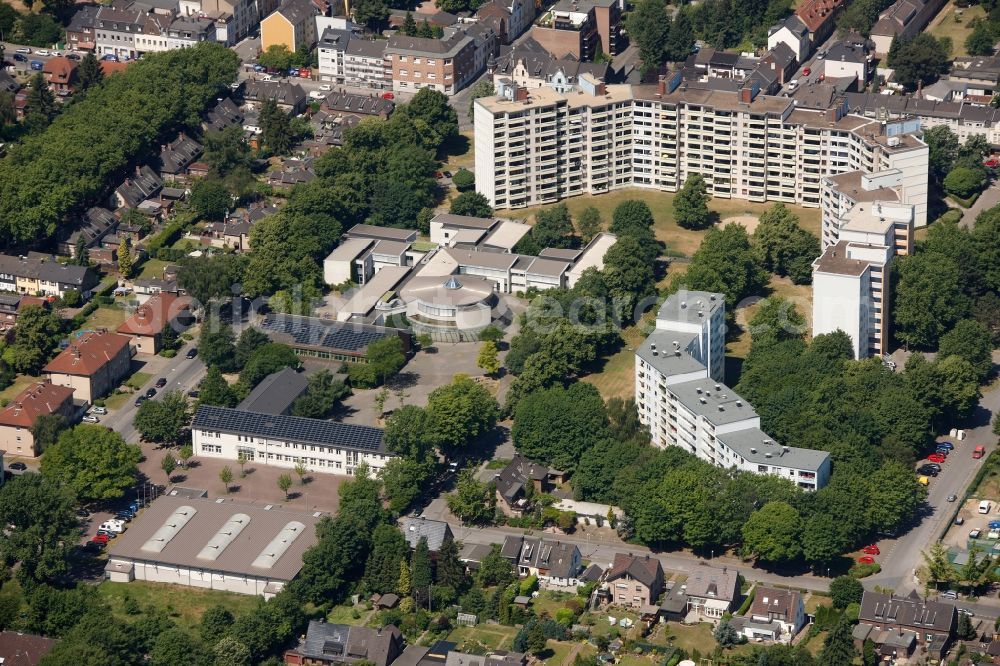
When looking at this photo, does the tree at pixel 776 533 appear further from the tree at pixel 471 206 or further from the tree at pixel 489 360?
the tree at pixel 471 206

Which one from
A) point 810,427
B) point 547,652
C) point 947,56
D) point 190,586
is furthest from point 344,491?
point 947,56

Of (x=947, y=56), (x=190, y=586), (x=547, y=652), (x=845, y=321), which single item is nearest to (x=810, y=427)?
(x=845, y=321)

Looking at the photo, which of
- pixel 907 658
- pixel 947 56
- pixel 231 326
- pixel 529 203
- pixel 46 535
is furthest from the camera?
pixel 947 56

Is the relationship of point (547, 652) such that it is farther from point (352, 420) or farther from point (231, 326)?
point (231, 326)

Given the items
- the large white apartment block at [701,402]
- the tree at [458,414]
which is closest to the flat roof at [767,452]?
the large white apartment block at [701,402]

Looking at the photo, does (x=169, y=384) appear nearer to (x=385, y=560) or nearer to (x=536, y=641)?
(x=385, y=560)

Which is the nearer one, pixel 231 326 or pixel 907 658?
pixel 907 658

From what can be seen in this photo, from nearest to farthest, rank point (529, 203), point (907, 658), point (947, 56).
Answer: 1. point (907, 658)
2. point (529, 203)
3. point (947, 56)
